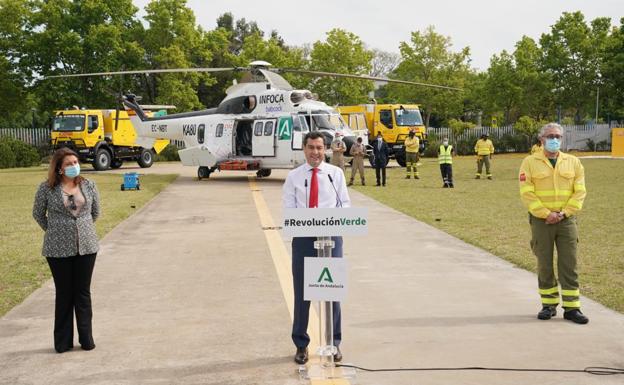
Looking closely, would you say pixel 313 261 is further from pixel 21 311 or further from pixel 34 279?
pixel 34 279

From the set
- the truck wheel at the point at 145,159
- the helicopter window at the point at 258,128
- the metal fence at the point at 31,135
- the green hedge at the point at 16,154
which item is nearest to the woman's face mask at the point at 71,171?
the helicopter window at the point at 258,128

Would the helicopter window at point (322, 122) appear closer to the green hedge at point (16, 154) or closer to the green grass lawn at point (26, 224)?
the green grass lawn at point (26, 224)

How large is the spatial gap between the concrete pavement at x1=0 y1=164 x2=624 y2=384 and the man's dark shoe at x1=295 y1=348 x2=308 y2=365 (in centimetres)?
8

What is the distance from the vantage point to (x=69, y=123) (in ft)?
122

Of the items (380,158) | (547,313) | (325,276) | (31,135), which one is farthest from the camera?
(31,135)

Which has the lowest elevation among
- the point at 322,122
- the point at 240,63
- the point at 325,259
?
the point at 325,259

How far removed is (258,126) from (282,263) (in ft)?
54.2

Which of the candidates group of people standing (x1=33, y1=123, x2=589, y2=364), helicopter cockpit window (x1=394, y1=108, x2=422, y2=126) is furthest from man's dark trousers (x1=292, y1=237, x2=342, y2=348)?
helicopter cockpit window (x1=394, y1=108, x2=422, y2=126)

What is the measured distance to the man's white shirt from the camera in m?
5.95

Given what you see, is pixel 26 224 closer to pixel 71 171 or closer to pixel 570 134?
pixel 71 171

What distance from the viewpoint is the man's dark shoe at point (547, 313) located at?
7.10 m

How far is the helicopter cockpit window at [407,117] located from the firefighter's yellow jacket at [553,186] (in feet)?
99.4

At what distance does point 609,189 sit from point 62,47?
1511 inches

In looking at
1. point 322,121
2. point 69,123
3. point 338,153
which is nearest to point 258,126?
point 322,121
